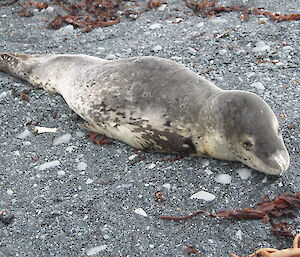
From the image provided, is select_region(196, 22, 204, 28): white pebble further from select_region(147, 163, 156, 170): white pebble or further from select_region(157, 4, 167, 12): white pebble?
select_region(147, 163, 156, 170): white pebble

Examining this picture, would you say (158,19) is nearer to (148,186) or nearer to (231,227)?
(148,186)

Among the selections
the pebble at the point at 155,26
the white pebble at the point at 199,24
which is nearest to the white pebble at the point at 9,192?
the pebble at the point at 155,26

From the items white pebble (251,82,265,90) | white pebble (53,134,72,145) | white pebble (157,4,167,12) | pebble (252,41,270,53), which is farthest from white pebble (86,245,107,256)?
white pebble (157,4,167,12)

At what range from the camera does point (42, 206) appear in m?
3.16

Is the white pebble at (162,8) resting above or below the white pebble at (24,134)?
below

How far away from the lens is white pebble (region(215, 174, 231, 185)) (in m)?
3.17

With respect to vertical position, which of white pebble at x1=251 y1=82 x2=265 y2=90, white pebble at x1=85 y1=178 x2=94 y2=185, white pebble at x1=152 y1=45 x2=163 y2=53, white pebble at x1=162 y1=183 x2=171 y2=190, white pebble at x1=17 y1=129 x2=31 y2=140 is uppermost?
white pebble at x1=162 y1=183 x2=171 y2=190

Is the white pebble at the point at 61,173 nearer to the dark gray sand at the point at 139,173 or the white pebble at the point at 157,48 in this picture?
the dark gray sand at the point at 139,173

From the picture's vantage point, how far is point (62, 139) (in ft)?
12.6

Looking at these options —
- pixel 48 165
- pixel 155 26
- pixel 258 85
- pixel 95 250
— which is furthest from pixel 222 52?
pixel 95 250

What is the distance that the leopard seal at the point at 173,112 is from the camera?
10.1 ft

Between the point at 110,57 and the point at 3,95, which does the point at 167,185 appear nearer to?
the point at 3,95

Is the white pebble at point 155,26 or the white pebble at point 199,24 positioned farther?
the white pebble at point 155,26

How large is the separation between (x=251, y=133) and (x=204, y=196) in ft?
1.56
